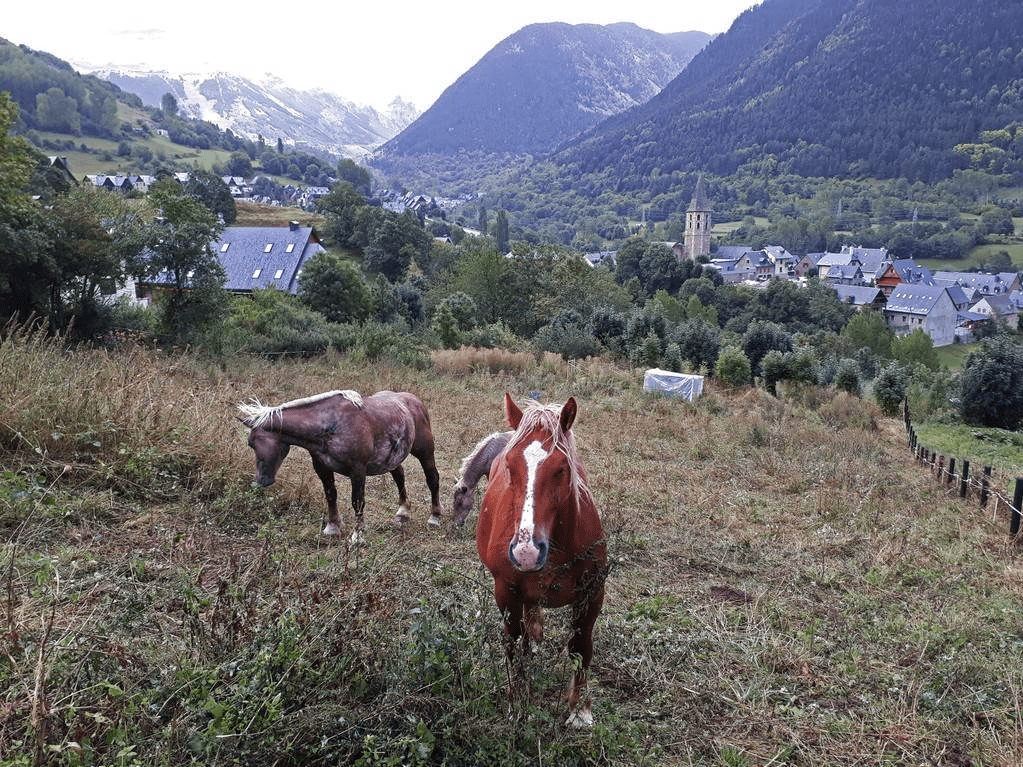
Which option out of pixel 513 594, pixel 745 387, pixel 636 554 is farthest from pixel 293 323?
pixel 513 594

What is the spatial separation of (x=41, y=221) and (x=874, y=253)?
111719 millimetres

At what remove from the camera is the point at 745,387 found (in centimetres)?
2534

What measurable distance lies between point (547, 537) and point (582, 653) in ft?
3.73

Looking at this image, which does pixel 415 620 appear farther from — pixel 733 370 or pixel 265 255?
pixel 265 255

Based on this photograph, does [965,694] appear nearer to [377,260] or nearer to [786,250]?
[377,260]

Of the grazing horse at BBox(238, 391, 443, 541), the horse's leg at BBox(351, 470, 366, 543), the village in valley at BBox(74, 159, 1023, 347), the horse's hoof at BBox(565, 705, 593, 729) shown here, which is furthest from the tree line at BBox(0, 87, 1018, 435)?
the horse's hoof at BBox(565, 705, 593, 729)

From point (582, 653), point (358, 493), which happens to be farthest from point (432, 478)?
point (582, 653)

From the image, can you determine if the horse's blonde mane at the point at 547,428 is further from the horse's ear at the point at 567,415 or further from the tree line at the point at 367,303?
the tree line at the point at 367,303

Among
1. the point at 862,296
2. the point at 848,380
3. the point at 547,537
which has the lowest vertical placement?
the point at 862,296

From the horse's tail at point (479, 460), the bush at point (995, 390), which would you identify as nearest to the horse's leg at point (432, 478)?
the horse's tail at point (479, 460)

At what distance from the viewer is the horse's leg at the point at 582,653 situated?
350 centimetres

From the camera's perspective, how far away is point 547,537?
9.92ft

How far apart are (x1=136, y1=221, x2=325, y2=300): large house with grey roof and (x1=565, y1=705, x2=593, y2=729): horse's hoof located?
42.7 meters

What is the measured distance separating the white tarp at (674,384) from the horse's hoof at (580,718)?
1780 centimetres
